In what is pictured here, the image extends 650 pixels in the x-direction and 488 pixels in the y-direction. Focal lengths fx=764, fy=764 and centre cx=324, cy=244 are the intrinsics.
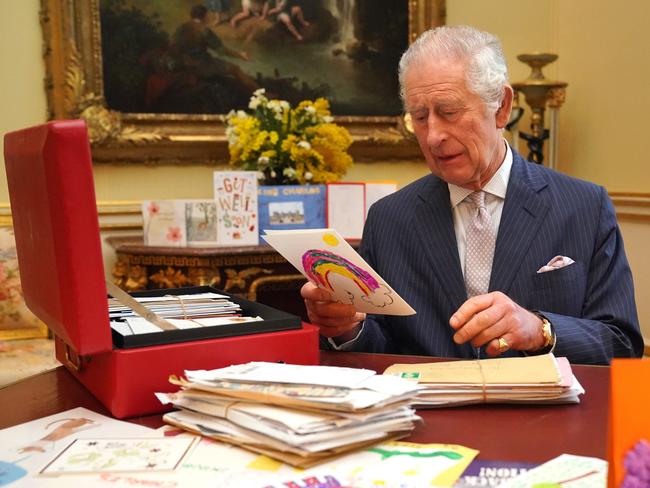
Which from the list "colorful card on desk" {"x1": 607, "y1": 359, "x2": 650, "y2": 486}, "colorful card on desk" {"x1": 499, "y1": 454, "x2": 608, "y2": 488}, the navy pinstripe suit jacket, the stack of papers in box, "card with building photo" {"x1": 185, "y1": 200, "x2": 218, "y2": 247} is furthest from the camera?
"card with building photo" {"x1": 185, "y1": 200, "x2": 218, "y2": 247}

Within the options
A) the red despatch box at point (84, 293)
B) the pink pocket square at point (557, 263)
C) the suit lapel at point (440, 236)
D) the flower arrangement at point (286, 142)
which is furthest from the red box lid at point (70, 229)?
the flower arrangement at point (286, 142)

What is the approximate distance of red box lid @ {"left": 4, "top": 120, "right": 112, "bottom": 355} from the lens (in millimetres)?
1224

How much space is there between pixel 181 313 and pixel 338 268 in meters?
0.35

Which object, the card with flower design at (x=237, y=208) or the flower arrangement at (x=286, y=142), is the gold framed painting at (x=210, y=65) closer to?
the flower arrangement at (x=286, y=142)

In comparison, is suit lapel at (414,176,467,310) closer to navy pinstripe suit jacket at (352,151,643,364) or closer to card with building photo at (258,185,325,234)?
navy pinstripe suit jacket at (352,151,643,364)

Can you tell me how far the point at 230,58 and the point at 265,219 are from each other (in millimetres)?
1232

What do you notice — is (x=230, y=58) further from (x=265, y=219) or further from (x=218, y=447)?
(x=218, y=447)

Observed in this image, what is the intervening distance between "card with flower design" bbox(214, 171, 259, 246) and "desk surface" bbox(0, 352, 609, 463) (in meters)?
2.06

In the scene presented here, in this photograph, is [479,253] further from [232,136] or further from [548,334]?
[232,136]

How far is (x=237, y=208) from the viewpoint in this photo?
3646 millimetres

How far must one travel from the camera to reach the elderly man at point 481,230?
198 cm

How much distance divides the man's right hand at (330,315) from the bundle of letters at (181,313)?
0.17 meters

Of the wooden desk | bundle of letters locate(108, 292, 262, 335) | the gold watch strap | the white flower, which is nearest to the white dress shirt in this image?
the gold watch strap

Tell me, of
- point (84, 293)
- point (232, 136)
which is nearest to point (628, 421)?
point (84, 293)
